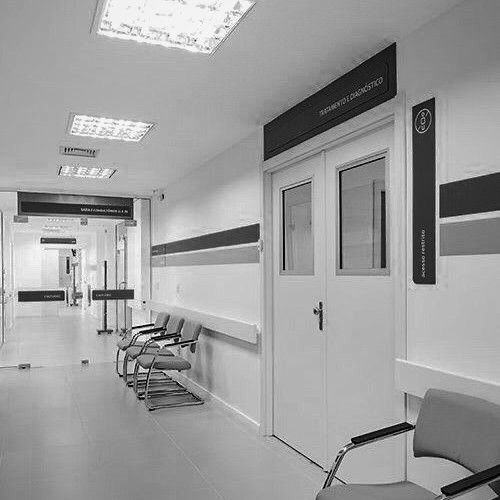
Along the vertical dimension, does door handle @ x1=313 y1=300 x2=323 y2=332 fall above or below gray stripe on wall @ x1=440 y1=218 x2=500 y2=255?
below

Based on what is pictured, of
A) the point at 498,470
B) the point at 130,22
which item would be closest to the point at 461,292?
the point at 498,470

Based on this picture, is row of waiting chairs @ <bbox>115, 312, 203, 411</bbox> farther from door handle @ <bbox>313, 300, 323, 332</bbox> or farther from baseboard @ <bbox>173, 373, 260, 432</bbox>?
door handle @ <bbox>313, 300, 323, 332</bbox>

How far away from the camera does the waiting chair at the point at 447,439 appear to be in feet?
7.32

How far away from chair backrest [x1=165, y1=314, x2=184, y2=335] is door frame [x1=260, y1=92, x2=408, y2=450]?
210 centimetres

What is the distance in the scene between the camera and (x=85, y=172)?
690 cm

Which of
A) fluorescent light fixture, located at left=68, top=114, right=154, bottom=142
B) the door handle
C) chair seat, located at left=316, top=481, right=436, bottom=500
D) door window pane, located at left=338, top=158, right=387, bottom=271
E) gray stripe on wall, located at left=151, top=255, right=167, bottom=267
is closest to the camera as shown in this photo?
chair seat, located at left=316, top=481, right=436, bottom=500

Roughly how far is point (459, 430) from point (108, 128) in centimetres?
396

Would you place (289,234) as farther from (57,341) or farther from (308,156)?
(57,341)

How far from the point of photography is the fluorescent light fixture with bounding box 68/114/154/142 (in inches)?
183

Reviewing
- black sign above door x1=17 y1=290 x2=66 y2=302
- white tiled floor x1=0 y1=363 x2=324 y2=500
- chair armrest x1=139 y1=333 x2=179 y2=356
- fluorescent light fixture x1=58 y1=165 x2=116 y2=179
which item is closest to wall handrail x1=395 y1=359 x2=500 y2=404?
white tiled floor x1=0 y1=363 x2=324 y2=500

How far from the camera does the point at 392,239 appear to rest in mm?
3125

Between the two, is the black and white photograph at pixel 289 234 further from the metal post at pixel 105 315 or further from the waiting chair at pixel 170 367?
the metal post at pixel 105 315

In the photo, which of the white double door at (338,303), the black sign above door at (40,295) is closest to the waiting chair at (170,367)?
the white double door at (338,303)

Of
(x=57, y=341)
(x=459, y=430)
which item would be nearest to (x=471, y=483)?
(x=459, y=430)
